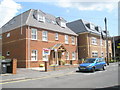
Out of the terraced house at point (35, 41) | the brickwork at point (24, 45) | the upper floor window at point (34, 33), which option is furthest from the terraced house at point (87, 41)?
the upper floor window at point (34, 33)

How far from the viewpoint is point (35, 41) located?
24125 millimetres

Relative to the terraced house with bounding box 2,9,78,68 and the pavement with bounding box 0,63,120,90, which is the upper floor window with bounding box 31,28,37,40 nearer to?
the terraced house with bounding box 2,9,78,68

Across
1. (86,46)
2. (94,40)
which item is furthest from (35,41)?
(94,40)

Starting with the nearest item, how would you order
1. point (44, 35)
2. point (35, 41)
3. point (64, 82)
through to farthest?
point (64, 82) < point (35, 41) < point (44, 35)

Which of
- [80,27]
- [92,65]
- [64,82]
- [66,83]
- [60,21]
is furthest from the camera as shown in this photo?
[80,27]

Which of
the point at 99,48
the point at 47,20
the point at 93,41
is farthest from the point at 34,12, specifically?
the point at 99,48

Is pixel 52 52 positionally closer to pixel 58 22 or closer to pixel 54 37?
pixel 54 37

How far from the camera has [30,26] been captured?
2362cm

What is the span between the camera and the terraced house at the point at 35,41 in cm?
2315

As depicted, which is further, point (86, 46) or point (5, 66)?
point (86, 46)

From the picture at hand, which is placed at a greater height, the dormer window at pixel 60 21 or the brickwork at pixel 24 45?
the dormer window at pixel 60 21

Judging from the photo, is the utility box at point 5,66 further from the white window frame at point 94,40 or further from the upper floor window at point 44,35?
the white window frame at point 94,40

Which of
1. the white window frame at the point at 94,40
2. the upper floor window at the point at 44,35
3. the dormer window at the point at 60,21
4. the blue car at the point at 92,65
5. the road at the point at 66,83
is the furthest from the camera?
the white window frame at the point at 94,40

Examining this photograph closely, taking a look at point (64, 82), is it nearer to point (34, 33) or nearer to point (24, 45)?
point (24, 45)
